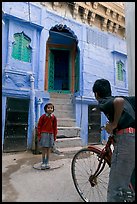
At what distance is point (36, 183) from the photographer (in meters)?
3.58

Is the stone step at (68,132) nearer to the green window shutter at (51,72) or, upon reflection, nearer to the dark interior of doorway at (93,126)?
the dark interior of doorway at (93,126)

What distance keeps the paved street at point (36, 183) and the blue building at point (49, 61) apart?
2.20 meters

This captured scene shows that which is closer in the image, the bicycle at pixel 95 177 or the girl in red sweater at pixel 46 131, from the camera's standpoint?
the bicycle at pixel 95 177

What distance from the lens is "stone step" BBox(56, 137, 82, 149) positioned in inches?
264

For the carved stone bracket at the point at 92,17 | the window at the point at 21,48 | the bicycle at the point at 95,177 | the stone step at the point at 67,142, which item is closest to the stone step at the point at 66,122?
the stone step at the point at 67,142

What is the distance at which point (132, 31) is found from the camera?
2854 millimetres

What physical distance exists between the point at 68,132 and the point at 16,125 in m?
1.96

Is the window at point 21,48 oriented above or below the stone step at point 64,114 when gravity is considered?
above

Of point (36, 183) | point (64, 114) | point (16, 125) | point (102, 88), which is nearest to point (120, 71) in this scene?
point (64, 114)

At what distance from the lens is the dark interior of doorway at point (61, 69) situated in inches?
431

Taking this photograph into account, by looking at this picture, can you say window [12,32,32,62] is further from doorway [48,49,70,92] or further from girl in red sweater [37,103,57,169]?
girl in red sweater [37,103,57,169]

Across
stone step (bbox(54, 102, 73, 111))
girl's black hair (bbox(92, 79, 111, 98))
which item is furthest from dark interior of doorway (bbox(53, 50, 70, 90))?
girl's black hair (bbox(92, 79, 111, 98))

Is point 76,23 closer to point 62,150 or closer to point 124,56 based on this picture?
point 124,56

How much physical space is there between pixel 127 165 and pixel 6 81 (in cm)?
594
